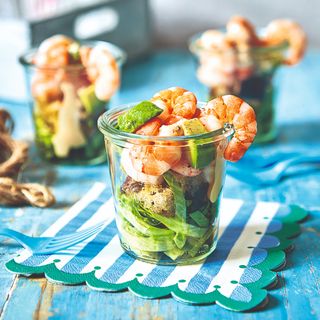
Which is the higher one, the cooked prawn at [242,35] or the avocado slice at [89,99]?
the cooked prawn at [242,35]

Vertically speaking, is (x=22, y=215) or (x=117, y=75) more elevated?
(x=117, y=75)

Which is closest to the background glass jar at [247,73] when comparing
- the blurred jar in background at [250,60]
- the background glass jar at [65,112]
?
the blurred jar in background at [250,60]

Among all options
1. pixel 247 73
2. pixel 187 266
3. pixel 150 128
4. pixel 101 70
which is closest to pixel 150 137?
pixel 150 128

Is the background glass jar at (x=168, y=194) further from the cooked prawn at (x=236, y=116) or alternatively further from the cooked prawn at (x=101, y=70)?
the cooked prawn at (x=101, y=70)

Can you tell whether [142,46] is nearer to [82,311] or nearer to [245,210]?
[245,210]

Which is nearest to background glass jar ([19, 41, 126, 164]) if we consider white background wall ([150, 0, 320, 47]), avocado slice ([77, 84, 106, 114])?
avocado slice ([77, 84, 106, 114])

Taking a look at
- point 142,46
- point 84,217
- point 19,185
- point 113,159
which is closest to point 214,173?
point 113,159
